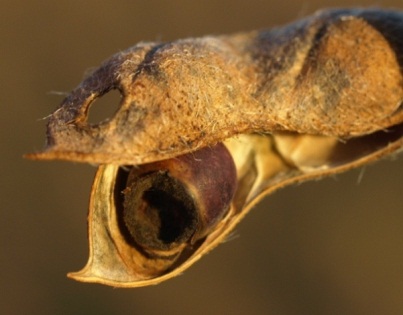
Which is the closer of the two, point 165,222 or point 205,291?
point 165,222

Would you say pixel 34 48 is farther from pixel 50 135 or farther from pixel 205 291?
pixel 50 135

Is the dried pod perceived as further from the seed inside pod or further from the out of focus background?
the out of focus background

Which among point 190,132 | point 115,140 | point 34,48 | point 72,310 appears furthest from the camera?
point 34,48

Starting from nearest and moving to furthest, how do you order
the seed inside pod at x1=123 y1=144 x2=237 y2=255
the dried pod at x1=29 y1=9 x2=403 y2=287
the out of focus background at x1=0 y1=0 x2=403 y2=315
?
the dried pod at x1=29 y1=9 x2=403 y2=287
the seed inside pod at x1=123 y1=144 x2=237 y2=255
the out of focus background at x1=0 y1=0 x2=403 y2=315

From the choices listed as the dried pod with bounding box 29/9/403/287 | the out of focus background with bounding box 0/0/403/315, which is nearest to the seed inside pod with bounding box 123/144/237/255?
the dried pod with bounding box 29/9/403/287

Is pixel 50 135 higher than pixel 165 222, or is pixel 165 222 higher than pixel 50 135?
pixel 50 135

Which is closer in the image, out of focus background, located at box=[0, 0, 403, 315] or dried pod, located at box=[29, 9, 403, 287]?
dried pod, located at box=[29, 9, 403, 287]

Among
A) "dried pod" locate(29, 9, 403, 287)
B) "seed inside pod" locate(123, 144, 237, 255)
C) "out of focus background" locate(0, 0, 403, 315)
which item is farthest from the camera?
"out of focus background" locate(0, 0, 403, 315)

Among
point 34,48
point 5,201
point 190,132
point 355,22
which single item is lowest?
point 190,132

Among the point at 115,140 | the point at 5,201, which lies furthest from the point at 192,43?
the point at 5,201
